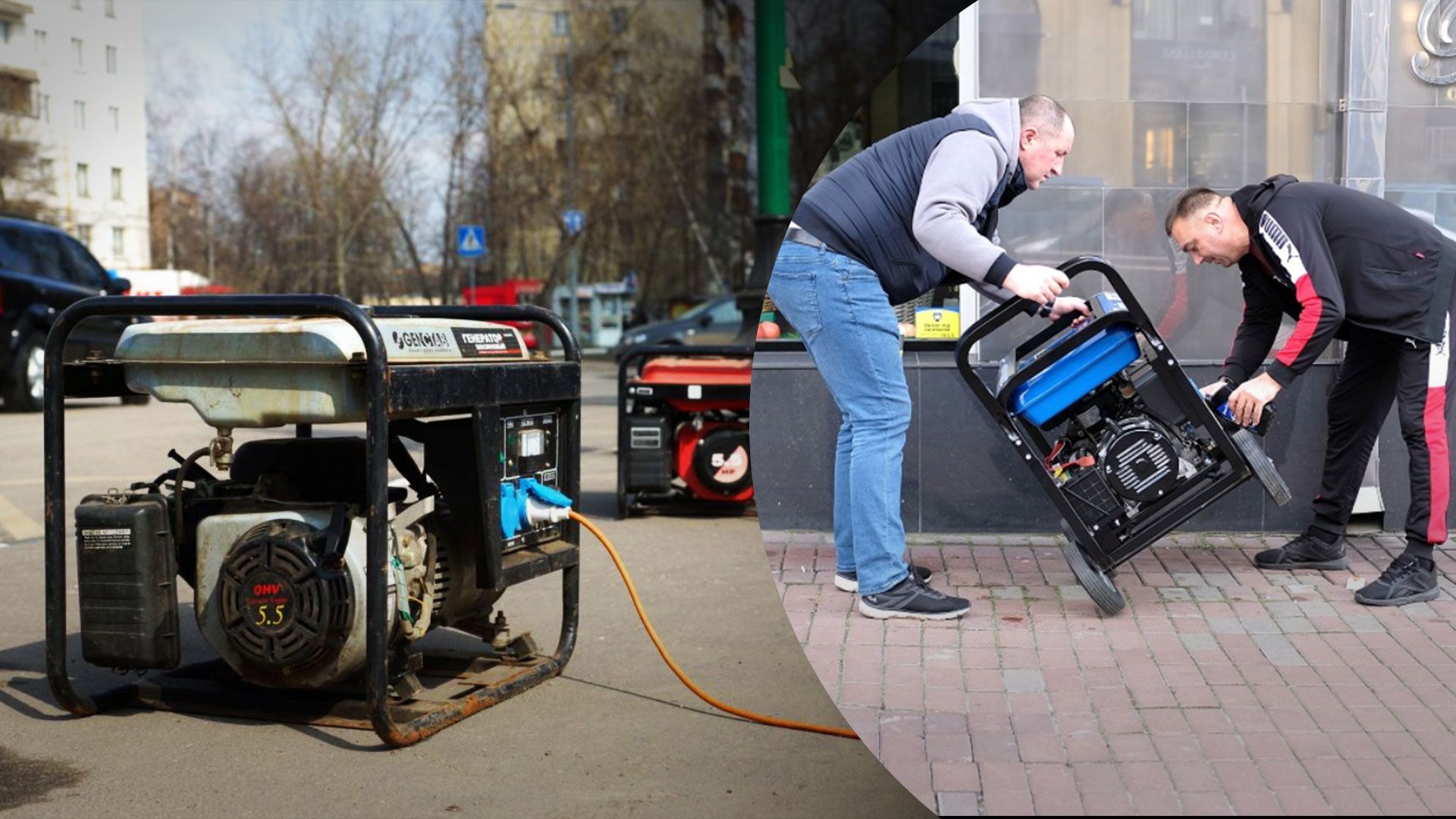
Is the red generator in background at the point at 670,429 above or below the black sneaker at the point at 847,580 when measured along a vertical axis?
below

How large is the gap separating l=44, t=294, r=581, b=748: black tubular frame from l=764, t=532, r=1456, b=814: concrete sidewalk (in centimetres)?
181

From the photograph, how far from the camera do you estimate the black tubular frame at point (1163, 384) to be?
820 mm

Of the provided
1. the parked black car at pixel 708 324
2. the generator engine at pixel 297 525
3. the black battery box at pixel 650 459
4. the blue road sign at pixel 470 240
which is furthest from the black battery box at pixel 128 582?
the black battery box at pixel 650 459

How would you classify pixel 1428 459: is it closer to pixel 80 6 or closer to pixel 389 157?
pixel 389 157

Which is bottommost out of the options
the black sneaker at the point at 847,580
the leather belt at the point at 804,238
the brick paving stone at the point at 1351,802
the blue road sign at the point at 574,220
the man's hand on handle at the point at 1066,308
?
the brick paving stone at the point at 1351,802

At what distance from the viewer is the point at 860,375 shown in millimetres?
836

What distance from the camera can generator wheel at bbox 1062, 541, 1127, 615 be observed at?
0.84m

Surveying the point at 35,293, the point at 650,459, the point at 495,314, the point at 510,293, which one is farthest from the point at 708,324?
the point at 35,293

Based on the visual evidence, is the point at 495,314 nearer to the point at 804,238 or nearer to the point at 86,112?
the point at 86,112

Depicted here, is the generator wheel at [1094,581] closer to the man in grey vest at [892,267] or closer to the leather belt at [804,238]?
the man in grey vest at [892,267]

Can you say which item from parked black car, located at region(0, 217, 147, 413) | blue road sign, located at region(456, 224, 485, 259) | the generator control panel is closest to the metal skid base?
the generator control panel

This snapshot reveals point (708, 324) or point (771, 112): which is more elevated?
point (771, 112)

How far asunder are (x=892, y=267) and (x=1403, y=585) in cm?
39

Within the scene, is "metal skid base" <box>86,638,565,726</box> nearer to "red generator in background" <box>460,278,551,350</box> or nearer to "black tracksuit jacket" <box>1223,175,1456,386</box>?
"red generator in background" <box>460,278,551,350</box>
